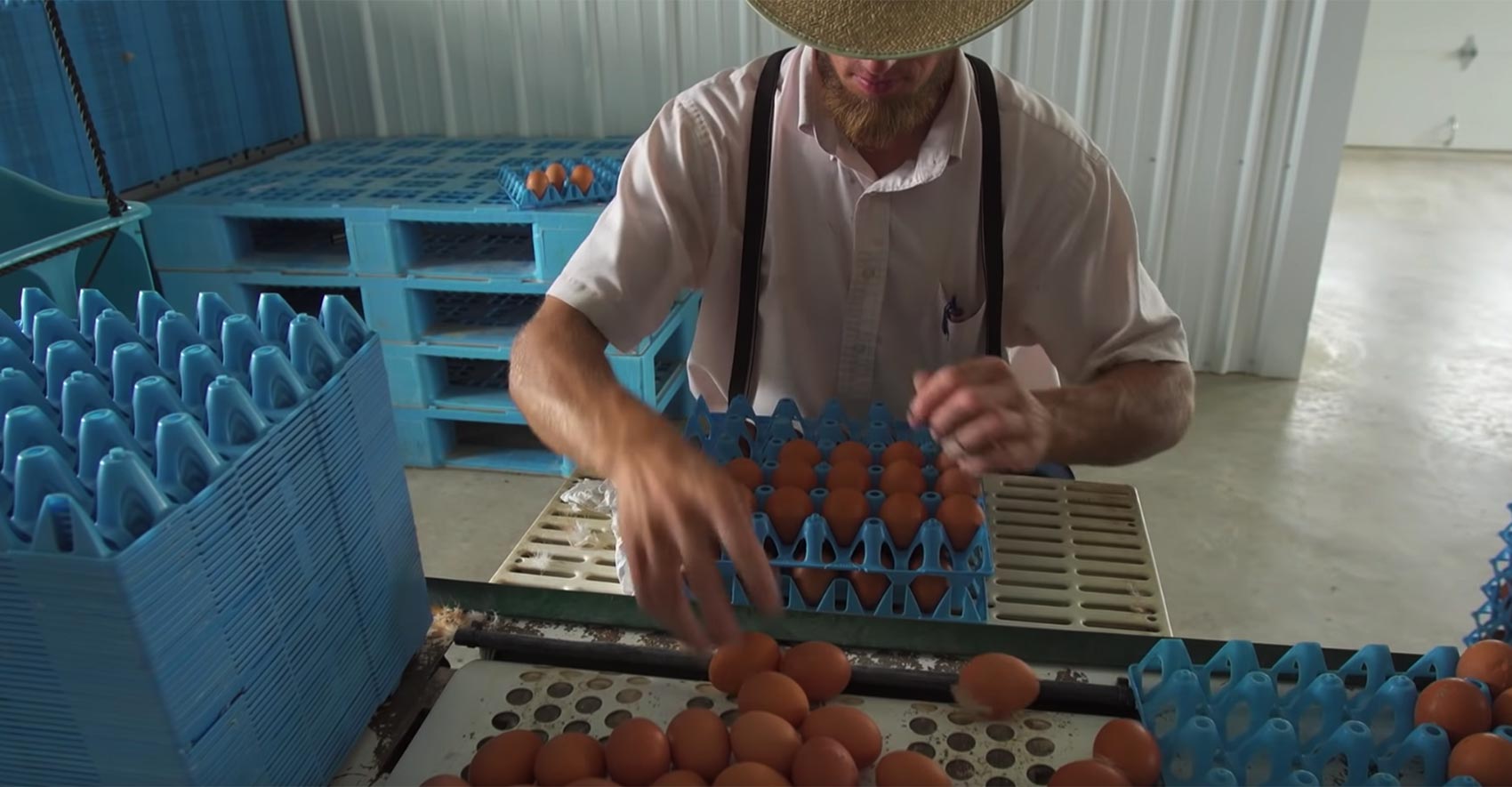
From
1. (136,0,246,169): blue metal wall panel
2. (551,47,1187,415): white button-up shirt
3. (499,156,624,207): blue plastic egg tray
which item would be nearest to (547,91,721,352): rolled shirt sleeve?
(551,47,1187,415): white button-up shirt

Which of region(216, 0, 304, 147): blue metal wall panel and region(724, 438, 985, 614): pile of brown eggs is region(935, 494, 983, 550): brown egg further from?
region(216, 0, 304, 147): blue metal wall panel

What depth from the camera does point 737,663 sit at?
895 millimetres

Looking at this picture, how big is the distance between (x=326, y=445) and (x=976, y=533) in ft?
2.16

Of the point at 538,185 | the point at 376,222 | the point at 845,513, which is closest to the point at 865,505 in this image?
the point at 845,513

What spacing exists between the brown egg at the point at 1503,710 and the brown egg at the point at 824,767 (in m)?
0.54

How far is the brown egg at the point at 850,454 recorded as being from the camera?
1233 millimetres

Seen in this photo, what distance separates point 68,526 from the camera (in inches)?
23.8

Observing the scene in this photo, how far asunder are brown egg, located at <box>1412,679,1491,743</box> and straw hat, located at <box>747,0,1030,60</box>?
28.3 inches

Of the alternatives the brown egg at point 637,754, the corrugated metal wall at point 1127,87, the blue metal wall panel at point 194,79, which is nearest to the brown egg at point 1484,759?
the brown egg at point 637,754

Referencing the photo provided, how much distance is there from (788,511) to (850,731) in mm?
351

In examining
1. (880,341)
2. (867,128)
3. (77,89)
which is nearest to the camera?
(867,128)

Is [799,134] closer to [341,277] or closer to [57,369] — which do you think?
[57,369]

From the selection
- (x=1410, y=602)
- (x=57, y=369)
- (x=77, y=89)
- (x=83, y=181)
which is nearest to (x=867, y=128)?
(x=57, y=369)

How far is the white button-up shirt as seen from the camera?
1.41m
